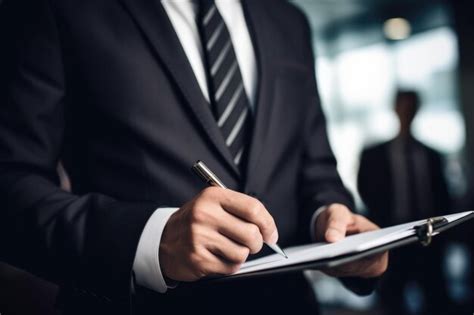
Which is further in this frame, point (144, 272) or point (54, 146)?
point (54, 146)

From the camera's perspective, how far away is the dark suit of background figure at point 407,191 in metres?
3.94

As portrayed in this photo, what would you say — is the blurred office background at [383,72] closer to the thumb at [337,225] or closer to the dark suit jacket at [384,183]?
the dark suit jacket at [384,183]

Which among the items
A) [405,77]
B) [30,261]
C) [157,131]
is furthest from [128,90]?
[405,77]

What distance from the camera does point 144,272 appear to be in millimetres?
821

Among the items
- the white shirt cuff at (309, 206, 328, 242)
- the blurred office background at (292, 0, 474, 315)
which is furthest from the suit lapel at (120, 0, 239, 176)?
the blurred office background at (292, 0, 474, 315)

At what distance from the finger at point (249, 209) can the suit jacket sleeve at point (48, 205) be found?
0.17 m

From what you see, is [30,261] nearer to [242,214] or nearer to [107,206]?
[107,206]

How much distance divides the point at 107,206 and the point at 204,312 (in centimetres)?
30

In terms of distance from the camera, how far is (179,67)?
101cm

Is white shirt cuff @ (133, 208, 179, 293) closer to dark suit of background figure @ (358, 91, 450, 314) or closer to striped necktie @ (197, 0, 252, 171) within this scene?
striped necktie @ (197, 0, 252, 171)

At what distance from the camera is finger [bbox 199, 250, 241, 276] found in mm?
737

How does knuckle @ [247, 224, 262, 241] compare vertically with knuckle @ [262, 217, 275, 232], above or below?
below

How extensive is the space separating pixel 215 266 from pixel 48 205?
336 millimetres

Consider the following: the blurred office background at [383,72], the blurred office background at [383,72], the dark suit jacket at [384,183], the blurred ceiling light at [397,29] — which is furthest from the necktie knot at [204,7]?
the blurred ceiling light at [397,29]
